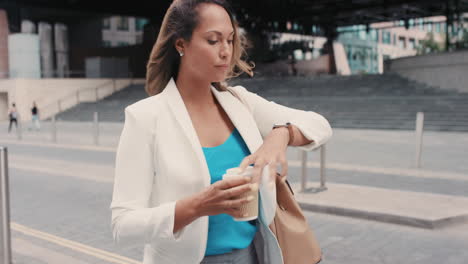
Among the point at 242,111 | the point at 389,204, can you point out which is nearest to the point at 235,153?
the point at 242,111

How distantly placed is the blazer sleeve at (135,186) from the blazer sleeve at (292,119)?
1.73ft

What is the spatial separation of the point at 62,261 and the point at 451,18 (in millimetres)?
37249

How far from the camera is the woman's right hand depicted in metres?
1.36

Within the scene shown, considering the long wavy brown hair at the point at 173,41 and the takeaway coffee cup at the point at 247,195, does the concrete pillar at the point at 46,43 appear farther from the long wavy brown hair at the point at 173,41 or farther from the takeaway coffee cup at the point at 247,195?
the takeaway coffee cup at the point at 247,195

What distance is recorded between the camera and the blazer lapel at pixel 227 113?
1.64 m

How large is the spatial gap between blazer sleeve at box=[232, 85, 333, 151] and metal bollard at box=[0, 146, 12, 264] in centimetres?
202

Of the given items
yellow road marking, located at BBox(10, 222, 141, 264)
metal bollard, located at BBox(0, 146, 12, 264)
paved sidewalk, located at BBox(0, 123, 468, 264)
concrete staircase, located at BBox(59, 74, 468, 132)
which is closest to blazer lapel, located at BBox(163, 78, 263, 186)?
metal bollard, located at BBox(0, 146, 12, 264)

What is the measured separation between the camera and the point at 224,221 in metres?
1.74

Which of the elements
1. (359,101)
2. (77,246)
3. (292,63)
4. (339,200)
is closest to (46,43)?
(292,63)

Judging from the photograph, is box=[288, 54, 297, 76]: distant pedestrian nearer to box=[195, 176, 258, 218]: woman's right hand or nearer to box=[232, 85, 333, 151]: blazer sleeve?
box=[232, 85, 333, 151]: blazer sleeve

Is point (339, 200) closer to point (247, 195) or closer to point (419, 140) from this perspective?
point (419, 140)

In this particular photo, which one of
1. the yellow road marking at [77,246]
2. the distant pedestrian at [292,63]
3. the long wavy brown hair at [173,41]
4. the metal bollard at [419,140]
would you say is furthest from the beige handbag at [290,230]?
the distant pedestrian at [292,63]

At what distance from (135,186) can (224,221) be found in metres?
0.36

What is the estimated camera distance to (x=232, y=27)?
1769mm
